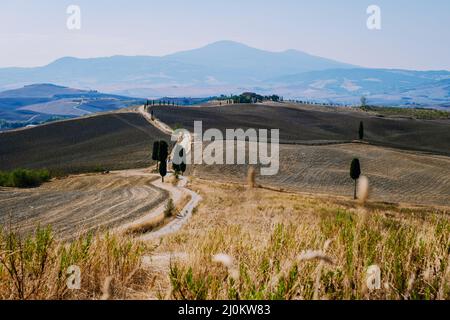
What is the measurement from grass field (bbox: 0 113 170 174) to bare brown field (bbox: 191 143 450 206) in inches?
1242

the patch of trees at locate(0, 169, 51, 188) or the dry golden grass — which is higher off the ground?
the dry golden grass

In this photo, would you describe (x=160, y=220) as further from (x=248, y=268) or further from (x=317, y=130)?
(x=317, y=130)

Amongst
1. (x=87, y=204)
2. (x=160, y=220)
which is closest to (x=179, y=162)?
(x=87, y=204)

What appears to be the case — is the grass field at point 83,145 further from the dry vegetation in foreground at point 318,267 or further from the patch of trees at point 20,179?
the dry vegetation in foreground at point 318,267

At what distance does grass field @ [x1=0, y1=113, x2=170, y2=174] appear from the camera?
11804cm

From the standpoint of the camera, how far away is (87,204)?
60.9 metres

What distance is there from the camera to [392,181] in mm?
96688

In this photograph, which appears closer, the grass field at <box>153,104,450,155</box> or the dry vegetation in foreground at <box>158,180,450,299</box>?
the dry vegetation in foreground at <box>158,180,450,299</box>

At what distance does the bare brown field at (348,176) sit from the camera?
86625mm

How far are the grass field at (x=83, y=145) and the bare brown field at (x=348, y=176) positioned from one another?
3154cm

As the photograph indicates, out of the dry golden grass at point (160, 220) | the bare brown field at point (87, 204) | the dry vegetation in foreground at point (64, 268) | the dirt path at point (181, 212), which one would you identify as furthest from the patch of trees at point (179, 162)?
the dry vegetation in foreground at point (64, 268)

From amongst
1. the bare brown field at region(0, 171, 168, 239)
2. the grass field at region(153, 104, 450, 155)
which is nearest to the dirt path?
the bare brown field at region(0, 171, 168, 239)

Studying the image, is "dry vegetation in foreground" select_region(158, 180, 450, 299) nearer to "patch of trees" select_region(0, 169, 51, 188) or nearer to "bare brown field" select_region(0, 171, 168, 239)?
"bare brown field" select_region(0, 171, 168, 239)

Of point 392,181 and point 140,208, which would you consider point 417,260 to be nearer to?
point 140,208
